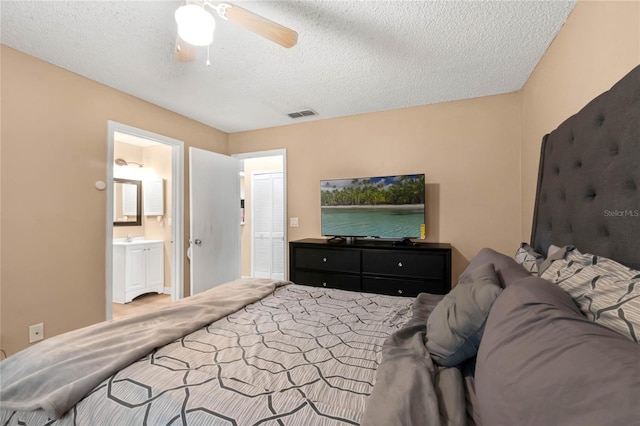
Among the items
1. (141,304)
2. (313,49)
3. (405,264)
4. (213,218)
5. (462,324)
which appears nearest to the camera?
(462,324)

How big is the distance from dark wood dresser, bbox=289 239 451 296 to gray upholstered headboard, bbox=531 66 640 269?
110 centimetres

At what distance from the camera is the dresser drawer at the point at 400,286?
8.44 ft

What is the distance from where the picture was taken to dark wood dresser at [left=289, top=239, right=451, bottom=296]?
2.58m

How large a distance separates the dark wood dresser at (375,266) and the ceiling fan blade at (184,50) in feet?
6.69

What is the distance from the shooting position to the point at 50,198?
7.36 feet

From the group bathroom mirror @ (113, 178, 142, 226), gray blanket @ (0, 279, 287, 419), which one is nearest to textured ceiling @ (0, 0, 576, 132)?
gray blanket @ (0, 279, 287, 419)

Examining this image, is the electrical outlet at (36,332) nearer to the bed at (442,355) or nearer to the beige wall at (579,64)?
the bed at (442,355)

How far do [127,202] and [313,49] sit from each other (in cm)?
397

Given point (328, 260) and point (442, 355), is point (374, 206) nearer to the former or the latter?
point (328, 260)

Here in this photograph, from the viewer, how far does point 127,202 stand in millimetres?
4379

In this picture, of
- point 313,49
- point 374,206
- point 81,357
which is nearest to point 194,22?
point 313,49

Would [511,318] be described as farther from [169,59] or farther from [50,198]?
[50,198]

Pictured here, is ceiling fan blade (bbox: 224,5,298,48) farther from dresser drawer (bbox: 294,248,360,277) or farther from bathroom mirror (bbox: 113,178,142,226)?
bathroom mirror (bbox: 113,178,142,226)

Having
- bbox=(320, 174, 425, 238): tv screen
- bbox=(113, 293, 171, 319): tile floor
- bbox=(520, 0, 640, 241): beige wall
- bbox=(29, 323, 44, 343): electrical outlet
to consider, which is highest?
bbox=(520, 0, 640, 241): beige wall
